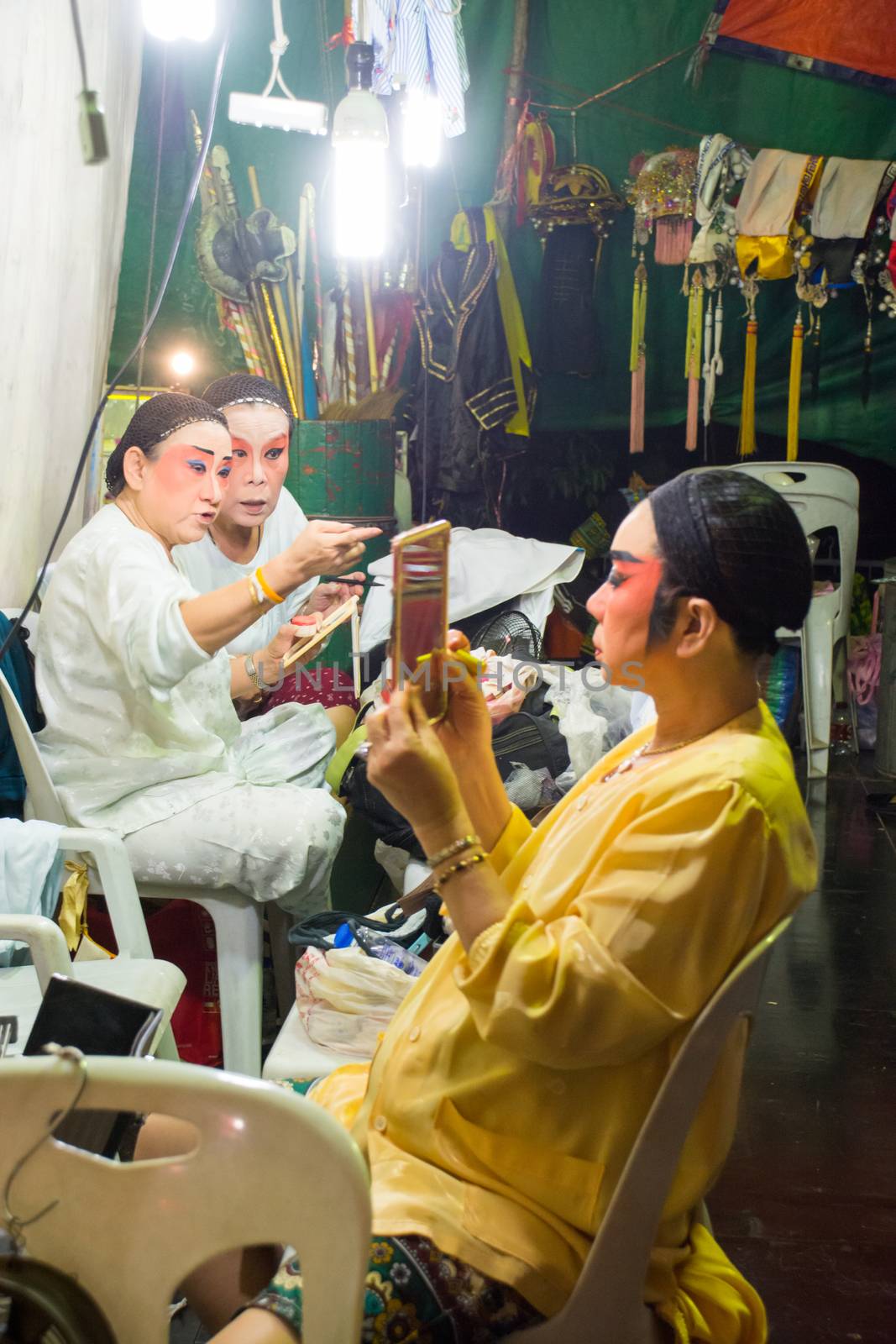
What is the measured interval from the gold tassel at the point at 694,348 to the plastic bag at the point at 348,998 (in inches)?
196

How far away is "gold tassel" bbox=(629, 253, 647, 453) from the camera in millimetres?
6621

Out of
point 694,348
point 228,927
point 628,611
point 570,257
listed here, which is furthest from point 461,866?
point 694,348

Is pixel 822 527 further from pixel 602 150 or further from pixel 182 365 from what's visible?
pixel 182 365

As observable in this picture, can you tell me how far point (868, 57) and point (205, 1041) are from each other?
18.8 feet

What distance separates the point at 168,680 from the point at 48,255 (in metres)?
1.32

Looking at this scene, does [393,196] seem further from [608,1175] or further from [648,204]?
[608,1175]

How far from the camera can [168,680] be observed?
266 cm

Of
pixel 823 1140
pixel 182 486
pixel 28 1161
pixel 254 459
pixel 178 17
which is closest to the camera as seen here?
pixel 28 1161

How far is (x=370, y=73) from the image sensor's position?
338 cm

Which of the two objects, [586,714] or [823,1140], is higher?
[586,714]

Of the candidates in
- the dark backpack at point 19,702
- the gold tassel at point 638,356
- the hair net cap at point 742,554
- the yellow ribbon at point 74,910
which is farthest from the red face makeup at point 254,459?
the gold tassel at point 638,356

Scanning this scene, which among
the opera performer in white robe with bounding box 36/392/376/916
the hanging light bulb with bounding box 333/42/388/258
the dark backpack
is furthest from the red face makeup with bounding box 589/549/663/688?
the hanging light bulb with bounding box 333/42/388/258

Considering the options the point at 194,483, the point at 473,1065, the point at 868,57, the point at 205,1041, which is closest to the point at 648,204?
the point at 868,57

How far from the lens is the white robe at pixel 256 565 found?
3.55 m
